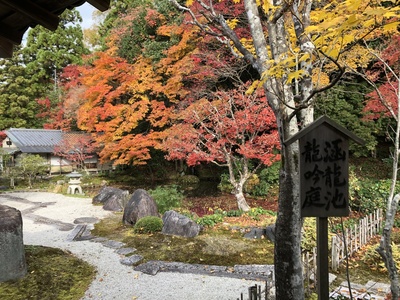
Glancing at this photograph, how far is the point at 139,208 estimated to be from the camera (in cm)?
898

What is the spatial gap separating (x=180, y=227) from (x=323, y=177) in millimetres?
5594

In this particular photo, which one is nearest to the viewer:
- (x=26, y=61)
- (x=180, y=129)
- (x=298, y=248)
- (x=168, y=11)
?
(x=298, y=248)

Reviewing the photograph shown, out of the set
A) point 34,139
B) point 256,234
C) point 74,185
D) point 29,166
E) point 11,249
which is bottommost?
point 256,234

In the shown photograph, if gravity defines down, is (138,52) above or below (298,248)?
above

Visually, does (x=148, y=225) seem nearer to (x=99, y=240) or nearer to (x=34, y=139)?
(x=99, y=240)

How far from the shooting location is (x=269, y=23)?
3.69 m

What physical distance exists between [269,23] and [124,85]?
11.8m

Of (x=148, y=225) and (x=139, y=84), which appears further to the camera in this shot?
(x=139, y=84)

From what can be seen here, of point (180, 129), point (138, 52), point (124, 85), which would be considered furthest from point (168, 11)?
point (180, 129)

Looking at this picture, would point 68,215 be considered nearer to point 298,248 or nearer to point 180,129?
point 180,129

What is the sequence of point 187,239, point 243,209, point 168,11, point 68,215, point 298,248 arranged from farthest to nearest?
1. point 168,11
2. point 68,215
3. point 243,209
4. point 187,239
5. point 298,248

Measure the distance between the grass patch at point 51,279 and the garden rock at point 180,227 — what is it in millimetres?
2451

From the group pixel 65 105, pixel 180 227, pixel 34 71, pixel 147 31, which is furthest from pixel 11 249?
pixel 34 71

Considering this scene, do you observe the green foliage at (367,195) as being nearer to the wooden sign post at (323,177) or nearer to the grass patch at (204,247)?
the grass patch at (204,247)
